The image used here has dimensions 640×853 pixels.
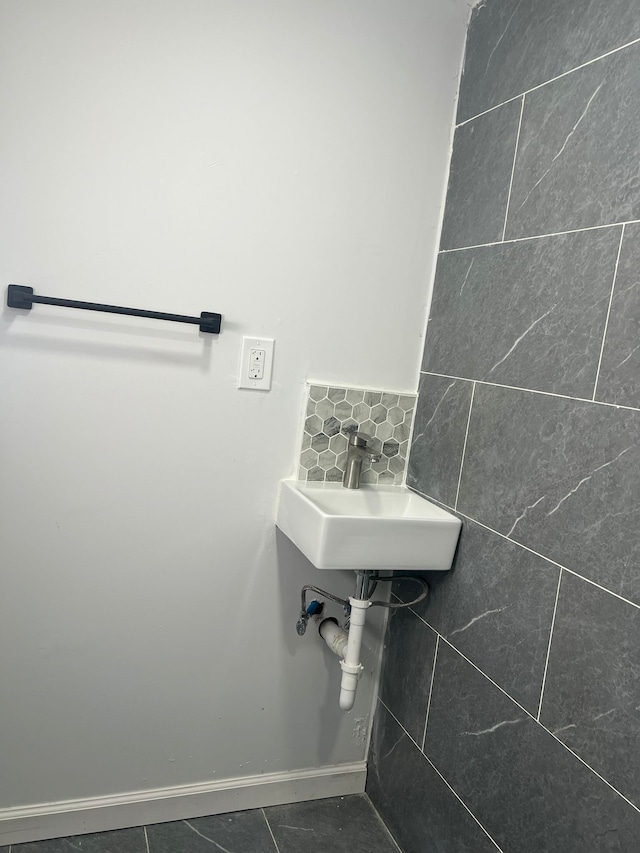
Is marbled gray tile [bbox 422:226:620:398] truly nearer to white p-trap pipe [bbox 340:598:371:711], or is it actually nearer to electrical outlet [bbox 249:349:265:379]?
electrical outlet [bbox 249:349:265:379]

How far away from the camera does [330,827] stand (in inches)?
71.3

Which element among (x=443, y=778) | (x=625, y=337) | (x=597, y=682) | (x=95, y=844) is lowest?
(x=95, y=844)

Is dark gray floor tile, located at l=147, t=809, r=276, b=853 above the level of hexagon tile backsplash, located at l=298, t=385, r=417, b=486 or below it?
below


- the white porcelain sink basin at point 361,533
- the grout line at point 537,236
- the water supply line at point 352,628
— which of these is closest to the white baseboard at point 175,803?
the water supply line at point 352,628

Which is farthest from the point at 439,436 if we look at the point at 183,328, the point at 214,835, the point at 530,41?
the point at 214,835

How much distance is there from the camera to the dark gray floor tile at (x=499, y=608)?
4.36ft

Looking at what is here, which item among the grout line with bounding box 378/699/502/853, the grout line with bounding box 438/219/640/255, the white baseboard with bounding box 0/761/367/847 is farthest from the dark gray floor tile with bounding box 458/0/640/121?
the white baseboard with bounding box 0/761/367/847

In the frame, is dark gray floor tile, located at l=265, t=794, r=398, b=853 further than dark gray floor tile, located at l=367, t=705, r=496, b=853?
Yes

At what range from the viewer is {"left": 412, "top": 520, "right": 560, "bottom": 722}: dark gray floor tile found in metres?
1.33

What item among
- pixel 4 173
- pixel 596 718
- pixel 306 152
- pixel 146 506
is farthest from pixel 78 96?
pixel 596 718

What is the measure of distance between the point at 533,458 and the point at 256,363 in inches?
28.1

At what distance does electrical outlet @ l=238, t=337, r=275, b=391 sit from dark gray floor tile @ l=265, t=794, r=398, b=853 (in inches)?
46.0

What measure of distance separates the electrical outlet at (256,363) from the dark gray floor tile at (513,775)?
791mm

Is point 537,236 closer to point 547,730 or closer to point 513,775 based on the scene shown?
point 547,730
